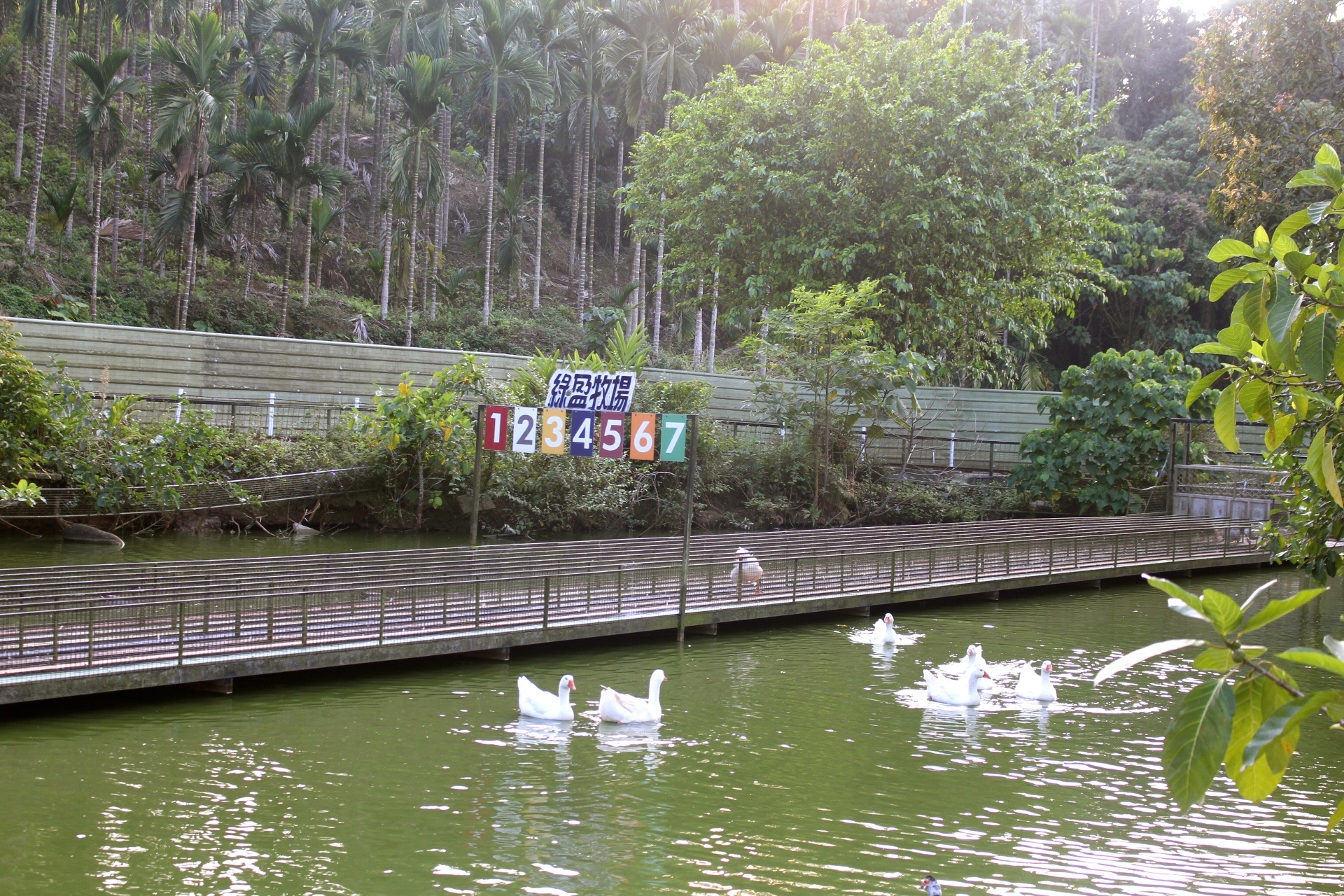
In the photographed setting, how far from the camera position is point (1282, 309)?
312cm

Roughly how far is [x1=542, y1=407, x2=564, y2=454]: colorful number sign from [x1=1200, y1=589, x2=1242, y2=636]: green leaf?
1342 cm

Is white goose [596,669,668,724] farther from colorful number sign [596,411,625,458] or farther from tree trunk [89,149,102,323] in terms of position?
tree trunk [89,149,102,323]

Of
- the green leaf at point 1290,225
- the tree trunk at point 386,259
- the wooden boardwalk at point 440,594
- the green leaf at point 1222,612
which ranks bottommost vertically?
the wooden boardwalk at point 440,594

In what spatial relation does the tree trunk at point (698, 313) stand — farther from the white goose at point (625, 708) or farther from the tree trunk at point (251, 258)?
the white goose at point (625, 708)

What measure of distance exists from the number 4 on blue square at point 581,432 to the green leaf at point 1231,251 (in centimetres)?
1217

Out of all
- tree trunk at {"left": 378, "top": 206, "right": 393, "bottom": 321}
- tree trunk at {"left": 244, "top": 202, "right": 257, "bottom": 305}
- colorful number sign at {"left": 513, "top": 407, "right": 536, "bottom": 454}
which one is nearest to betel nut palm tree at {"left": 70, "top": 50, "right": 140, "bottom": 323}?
tree trunk at {"left": 244, "top": 202, "right": 257, "bottom": 305}

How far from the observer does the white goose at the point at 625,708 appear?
11000mm

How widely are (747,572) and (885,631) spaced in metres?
2.14

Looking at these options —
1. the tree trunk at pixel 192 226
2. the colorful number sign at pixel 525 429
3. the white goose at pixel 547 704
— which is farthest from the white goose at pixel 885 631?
the tree trunk at pixel 192 226

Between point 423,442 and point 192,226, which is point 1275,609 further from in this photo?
point 192,226

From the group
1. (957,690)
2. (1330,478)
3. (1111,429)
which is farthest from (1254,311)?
(1111,429)

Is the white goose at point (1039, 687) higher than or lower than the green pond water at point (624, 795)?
higher

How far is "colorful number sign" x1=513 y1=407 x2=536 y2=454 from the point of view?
1577cm

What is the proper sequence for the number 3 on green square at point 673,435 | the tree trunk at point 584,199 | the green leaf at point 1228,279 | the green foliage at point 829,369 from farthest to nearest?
the tree trunk at point 584,199, the green foliage at point 829,369, the number 3 on green square at point 673,435, the green leaf at point 1228,279
